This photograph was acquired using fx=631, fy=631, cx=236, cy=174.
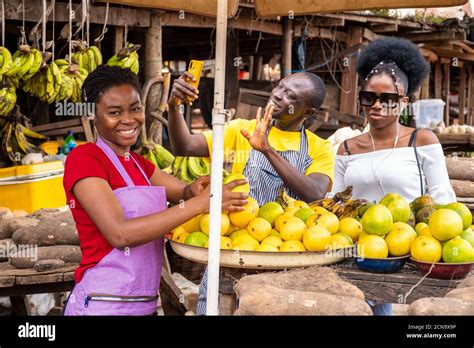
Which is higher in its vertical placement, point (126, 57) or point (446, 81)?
point (446, 81)

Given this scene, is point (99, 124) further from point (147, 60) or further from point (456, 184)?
point (147, 60)

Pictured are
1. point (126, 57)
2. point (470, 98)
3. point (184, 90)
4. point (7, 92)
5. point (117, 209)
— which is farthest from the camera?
point (470, 98)

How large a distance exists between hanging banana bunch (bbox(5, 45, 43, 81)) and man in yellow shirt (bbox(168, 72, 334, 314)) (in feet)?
8.52

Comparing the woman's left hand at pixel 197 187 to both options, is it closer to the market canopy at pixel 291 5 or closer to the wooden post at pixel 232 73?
the market canopy at pixel 291 5

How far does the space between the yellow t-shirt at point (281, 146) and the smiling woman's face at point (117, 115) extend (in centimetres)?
105

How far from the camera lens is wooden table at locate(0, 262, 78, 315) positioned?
3.69 meters

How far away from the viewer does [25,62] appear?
5.68m

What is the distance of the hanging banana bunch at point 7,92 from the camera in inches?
232

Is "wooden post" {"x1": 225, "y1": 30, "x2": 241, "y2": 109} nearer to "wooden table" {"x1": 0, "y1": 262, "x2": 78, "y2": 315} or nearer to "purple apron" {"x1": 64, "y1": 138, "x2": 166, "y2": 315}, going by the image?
"wooden table" {"x1": 0, "y1": 262, "x2": 78, "y2": 315}

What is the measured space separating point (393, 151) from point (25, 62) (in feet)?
11.8

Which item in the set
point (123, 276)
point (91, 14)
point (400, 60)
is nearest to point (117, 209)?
point (123, 276)

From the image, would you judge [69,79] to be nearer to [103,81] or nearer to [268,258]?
[103,81]

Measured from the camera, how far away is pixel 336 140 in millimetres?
8289
